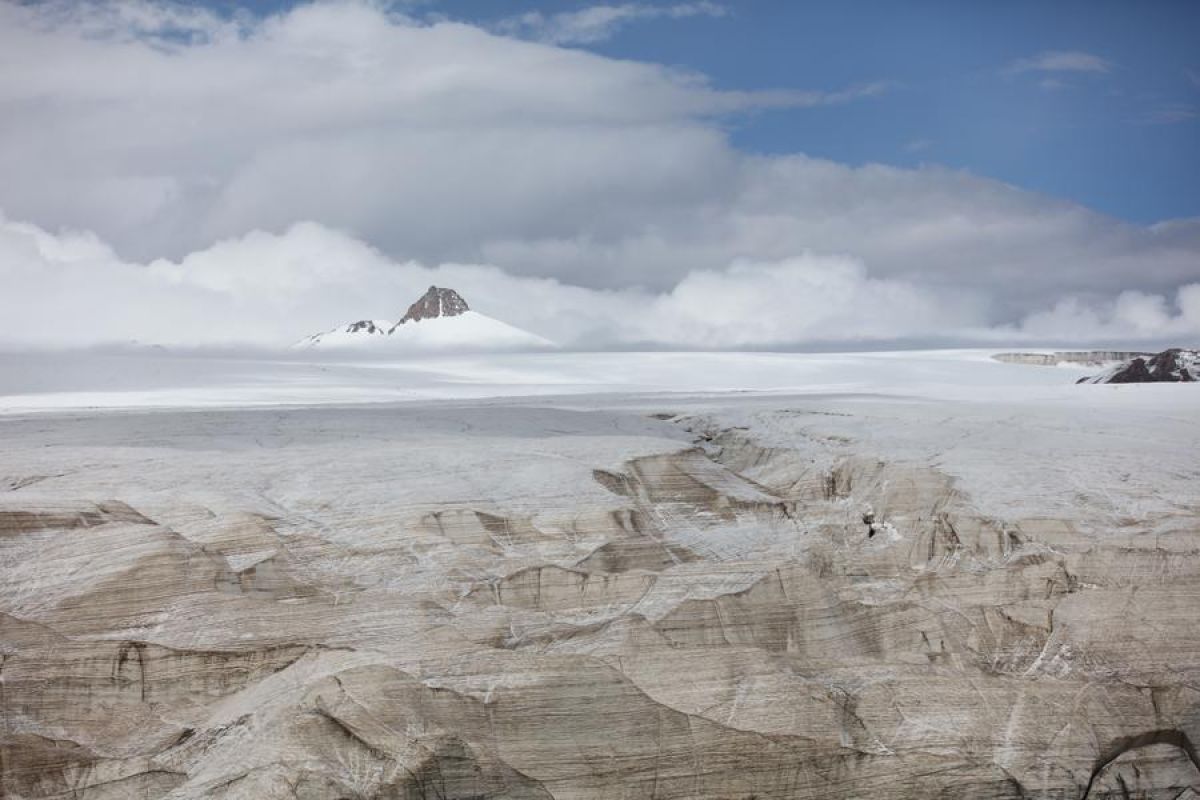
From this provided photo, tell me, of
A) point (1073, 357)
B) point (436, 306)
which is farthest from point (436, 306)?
point (1073, 357)

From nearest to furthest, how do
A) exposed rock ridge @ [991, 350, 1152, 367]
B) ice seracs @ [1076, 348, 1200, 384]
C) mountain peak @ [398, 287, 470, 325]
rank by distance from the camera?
ice seracs @ [1076, 348, 1200, 384] < exposed rock ridge @ [991, 350, 1152, 367] < mountain peak @ [398, 287, 470, 325]

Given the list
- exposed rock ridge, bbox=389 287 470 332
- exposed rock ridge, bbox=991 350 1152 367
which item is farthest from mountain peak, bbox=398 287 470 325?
exposed rock ridge, bbox=991 350 1152 367

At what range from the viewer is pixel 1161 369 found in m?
58.4

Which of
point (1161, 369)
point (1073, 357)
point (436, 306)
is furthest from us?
point (436, 306)

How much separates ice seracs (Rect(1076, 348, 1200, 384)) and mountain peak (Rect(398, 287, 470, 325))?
78.6m

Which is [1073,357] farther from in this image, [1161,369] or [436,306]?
[436,306]

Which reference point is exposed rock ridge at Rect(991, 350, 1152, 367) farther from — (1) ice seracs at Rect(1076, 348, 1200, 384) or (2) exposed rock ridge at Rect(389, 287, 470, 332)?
(2) exposed rock ridge at Rect(389, 287, 470, 332)

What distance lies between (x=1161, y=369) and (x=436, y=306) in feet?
288

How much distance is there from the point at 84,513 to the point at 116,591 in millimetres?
1918

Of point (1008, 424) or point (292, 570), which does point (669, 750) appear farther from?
point (1008, 424)

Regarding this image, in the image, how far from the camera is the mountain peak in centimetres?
13062

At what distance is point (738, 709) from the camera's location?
13.9m

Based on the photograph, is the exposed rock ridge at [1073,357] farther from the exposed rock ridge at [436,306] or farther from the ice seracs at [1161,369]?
the exposed rock ridge at [436,306]

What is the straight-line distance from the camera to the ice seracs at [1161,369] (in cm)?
5747
